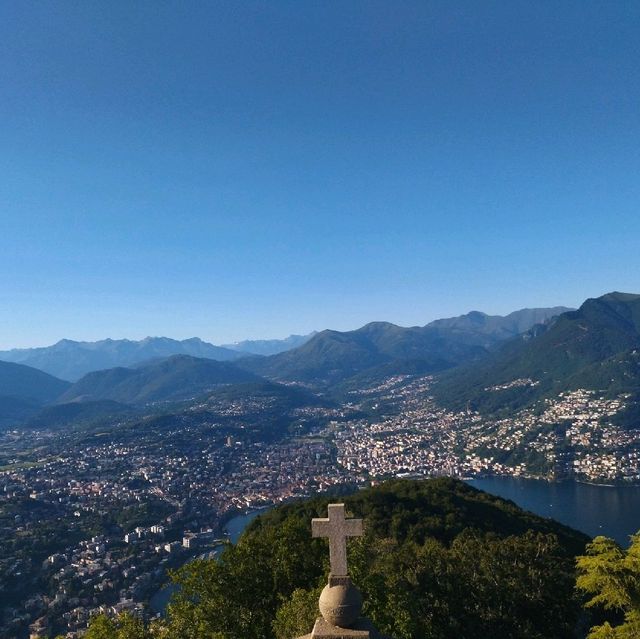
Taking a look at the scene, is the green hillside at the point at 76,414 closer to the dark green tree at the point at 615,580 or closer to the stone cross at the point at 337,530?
the dark green tree at the point at 615,580

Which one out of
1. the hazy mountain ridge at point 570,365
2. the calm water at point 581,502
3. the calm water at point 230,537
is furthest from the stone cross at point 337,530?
the hazy mountain ridge at point 570,365

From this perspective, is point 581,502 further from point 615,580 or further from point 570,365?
point 570,365

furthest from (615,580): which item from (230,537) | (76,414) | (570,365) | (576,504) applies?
(76,414)

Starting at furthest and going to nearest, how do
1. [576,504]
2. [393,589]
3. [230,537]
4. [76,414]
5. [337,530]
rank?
[76,414], [576,504], [230,537], [393,589], [337,530]

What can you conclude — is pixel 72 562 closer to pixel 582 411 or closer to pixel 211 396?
pixel 582 411

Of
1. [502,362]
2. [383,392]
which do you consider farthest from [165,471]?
[502,362]

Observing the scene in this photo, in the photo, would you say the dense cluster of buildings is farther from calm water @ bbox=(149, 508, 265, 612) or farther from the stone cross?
the stone cross
